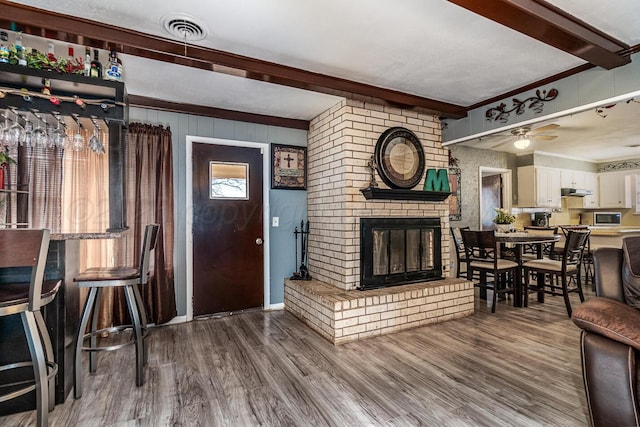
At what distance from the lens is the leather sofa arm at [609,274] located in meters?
1.80

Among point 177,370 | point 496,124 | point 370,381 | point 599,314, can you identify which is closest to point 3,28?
point 177,370

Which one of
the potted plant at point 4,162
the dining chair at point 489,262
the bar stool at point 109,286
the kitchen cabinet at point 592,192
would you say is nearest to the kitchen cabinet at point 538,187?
the kitchen cabinet at point 592,192

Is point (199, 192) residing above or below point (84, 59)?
below

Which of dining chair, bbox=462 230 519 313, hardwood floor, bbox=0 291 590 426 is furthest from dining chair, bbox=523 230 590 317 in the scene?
hardwood floor, bbox=0 291 590 426

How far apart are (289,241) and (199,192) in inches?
49.4

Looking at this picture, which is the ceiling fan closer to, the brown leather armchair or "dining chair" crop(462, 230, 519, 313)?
"dining chair" crop(462, 230, 519, 313)

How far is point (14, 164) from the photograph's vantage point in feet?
9.12

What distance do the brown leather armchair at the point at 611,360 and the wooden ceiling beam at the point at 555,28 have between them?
171 cm

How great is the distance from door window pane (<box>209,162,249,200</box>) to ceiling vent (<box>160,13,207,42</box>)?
63.0 inches

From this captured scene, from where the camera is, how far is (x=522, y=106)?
11.2 ft

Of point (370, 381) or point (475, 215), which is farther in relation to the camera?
point (475, 215)

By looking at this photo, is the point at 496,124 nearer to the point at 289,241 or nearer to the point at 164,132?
the point at 289,241

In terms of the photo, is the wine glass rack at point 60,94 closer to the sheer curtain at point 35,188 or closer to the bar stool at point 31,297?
the sheer curtain at point 35,188

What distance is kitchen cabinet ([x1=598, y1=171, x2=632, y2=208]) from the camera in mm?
7125
